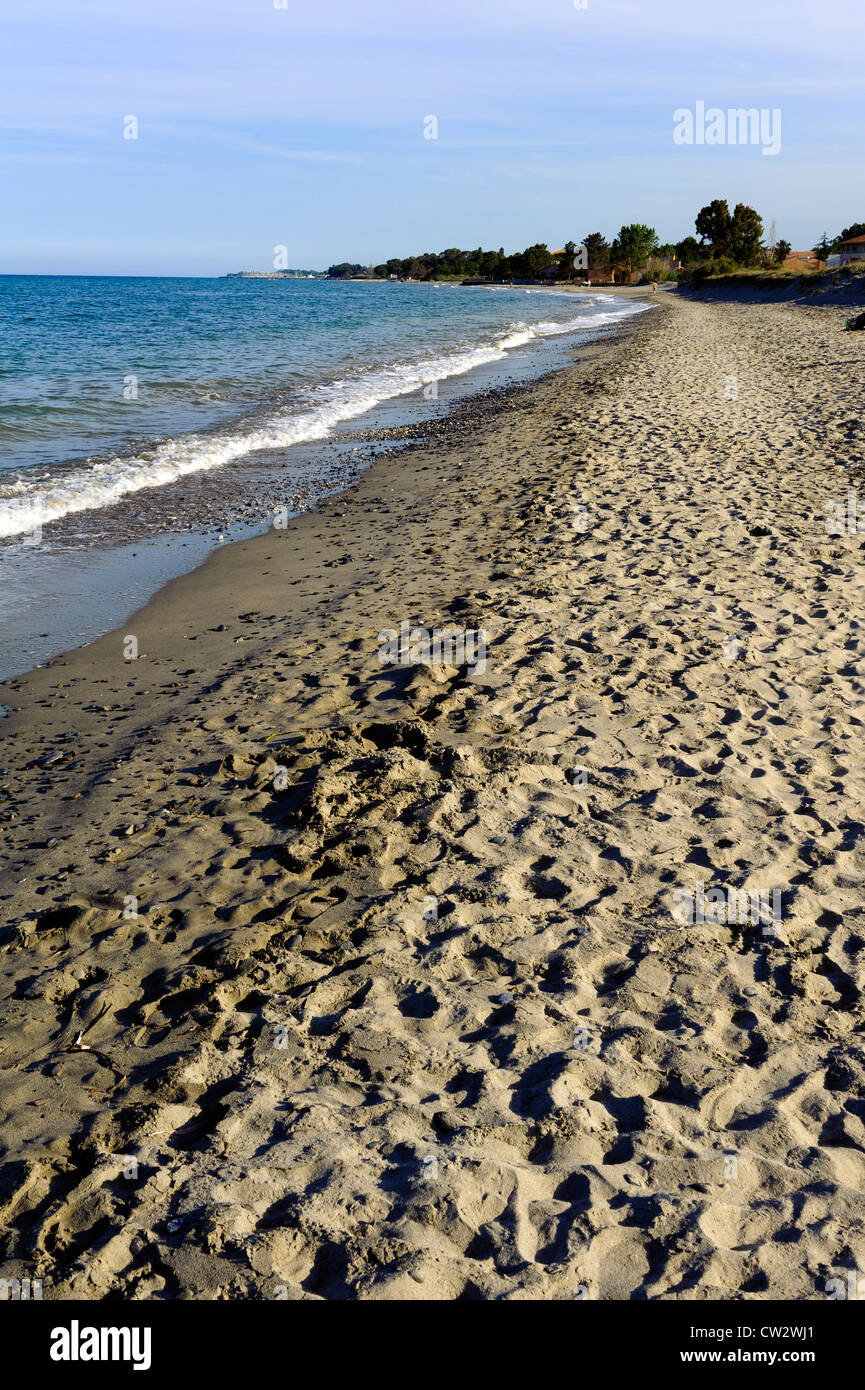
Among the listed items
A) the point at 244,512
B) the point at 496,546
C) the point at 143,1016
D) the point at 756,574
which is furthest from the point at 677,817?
the point at 244,512

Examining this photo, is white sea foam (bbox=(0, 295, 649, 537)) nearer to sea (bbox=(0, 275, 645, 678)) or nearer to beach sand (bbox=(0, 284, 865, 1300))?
sea (bbox=(0, 275, 645, 678))

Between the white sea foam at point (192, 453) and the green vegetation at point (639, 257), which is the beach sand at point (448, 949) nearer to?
the white sea foam at point (192, 453)

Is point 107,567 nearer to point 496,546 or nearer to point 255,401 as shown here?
point 496,546

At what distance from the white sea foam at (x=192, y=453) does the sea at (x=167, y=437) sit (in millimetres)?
41

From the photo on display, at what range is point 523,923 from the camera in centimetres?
384

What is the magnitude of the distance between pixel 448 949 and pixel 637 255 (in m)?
135

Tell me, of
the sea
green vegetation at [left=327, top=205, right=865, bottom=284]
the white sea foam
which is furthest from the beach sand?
green vegetation at [left=327, top=205, right=865, bottom=284]

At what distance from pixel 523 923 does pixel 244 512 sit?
30.2ft

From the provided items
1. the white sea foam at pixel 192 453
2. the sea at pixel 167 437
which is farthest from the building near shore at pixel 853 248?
the white sea foam at pixel 192 453

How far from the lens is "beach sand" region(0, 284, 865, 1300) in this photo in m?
2.60

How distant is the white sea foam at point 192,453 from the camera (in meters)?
11.9

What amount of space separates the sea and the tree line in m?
46.8

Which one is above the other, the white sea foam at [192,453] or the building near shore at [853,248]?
the building near shore at [853,248]

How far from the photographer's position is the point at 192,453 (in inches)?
602
